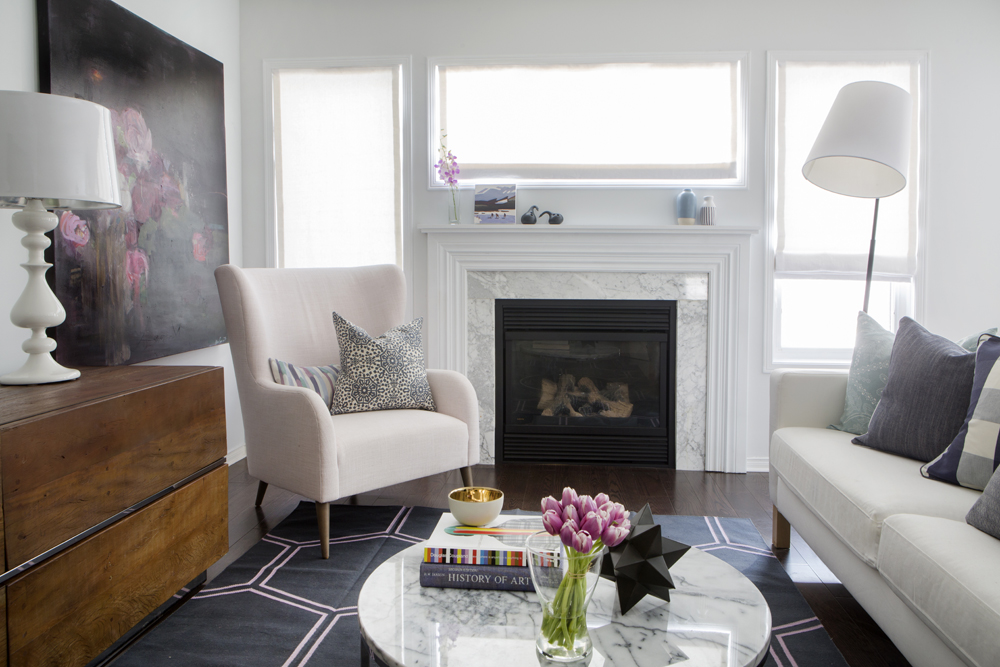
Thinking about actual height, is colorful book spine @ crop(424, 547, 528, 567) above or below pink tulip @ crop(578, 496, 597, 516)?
below

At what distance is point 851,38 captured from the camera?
3246mm

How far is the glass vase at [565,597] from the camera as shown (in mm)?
954

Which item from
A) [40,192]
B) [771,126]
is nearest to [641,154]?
[771,126]

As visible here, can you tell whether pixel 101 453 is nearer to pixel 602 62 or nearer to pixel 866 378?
pixel 866 378

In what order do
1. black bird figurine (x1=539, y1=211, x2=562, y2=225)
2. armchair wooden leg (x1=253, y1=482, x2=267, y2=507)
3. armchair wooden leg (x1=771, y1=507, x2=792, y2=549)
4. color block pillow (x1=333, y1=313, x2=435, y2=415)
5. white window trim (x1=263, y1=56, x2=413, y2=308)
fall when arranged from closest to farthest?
1. armchair wooden leg (x1=771, y1=507, x2=792, y2=549)
2. color block pillow (x1=333, y1=313, x2=435, y2=415)
3. armchair wooden leg (x1=253, y1=482, x2=267, y2=507)
4. black bird figurine (x1=539, y1=211, x2=562, y2=225)
5. white window trim (x1=263, y1=56, x2=413, y2=308)

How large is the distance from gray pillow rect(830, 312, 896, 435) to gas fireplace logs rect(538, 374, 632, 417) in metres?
1.40

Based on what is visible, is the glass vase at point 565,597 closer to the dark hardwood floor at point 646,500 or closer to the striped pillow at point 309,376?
the dark hardwood floor at point 646,500

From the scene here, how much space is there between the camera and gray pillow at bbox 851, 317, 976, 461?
174cm

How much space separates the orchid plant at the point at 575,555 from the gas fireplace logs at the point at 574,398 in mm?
2479

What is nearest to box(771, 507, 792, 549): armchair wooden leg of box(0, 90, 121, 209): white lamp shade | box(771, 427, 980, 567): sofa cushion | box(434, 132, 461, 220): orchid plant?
box(771, 427, 980, 567): sofa cushion

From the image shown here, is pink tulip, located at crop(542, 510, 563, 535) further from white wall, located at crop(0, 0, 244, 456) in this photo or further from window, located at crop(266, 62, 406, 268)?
window, located at crop(266, 62, 406, 268)

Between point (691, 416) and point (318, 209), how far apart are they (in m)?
2.27

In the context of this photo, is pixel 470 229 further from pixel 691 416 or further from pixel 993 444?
pixel 993 444

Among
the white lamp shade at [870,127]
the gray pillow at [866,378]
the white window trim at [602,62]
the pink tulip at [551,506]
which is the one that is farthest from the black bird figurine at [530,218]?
the pink tulip at [551,506]
